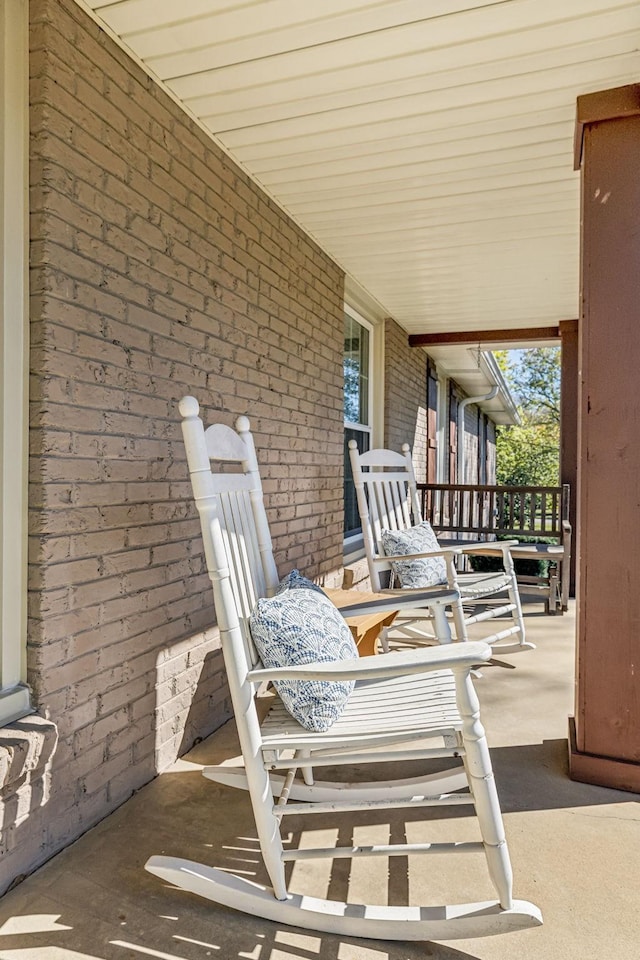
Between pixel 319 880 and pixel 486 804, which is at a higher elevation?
pixel 486 804

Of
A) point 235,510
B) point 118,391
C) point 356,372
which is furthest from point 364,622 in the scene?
point 356,372

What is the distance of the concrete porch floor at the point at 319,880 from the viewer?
1.40 metres

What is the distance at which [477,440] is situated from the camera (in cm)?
1335

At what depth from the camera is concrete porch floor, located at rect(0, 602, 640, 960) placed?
55.3 inches

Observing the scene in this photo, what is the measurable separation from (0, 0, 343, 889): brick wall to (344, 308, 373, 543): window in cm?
195

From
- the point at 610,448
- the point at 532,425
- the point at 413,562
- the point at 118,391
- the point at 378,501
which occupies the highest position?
the point at 532,425

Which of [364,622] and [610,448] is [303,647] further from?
[610,448]

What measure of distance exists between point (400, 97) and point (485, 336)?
13.7 ft

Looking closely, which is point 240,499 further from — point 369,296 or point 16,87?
point 369,296

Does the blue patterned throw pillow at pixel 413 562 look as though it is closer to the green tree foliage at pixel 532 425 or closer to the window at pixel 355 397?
the window at pixel 355 397

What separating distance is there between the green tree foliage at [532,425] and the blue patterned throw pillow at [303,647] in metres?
16.4

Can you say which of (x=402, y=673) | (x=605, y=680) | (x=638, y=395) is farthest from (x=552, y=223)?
(x=402, y=673)

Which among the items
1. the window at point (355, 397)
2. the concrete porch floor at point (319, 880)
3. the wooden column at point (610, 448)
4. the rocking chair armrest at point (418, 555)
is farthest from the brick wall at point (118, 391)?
the window at point (355, 397)

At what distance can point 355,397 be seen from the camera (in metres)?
5.11
